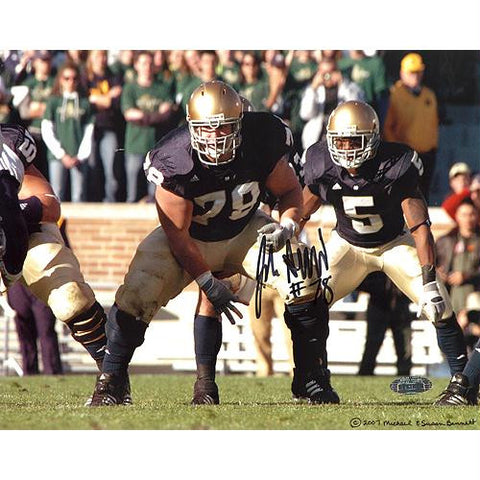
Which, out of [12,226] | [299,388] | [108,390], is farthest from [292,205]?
[12,226]

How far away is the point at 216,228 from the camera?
820 centimetres

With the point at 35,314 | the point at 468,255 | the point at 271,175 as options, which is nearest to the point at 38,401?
the point at 271,175

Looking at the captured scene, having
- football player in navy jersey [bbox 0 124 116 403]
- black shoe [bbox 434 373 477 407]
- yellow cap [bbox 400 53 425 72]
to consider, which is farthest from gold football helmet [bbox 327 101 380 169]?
yellow cap [bbox 400 53 425 72]

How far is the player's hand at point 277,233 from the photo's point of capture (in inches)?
314

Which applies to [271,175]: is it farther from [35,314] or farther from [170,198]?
[35,314]

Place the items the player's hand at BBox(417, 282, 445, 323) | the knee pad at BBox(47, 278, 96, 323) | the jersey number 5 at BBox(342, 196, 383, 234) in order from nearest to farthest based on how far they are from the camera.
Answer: the knee pad at BBox(47, 278, 96, 323) < the player's hand at BBox(417, 282, 445, 323) < the jersey number 5 at BBox(342, 196, 383, 234)

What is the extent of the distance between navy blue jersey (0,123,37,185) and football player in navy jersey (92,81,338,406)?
2.48 ft

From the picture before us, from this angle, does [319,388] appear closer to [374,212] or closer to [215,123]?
[374,212]

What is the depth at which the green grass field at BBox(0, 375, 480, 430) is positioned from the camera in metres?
7.29

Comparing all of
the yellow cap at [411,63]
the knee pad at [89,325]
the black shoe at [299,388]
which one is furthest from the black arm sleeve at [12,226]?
the yellow cap at [411,63]

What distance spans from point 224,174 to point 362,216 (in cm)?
132

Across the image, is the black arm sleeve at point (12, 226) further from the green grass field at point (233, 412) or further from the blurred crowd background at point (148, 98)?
the blurred crowd background at point (148, 98)

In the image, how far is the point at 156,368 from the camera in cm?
1272

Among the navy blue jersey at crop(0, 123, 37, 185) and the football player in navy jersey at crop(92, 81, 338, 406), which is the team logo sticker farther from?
the navy blue jersey at crop(0, 123, 37, 185)
